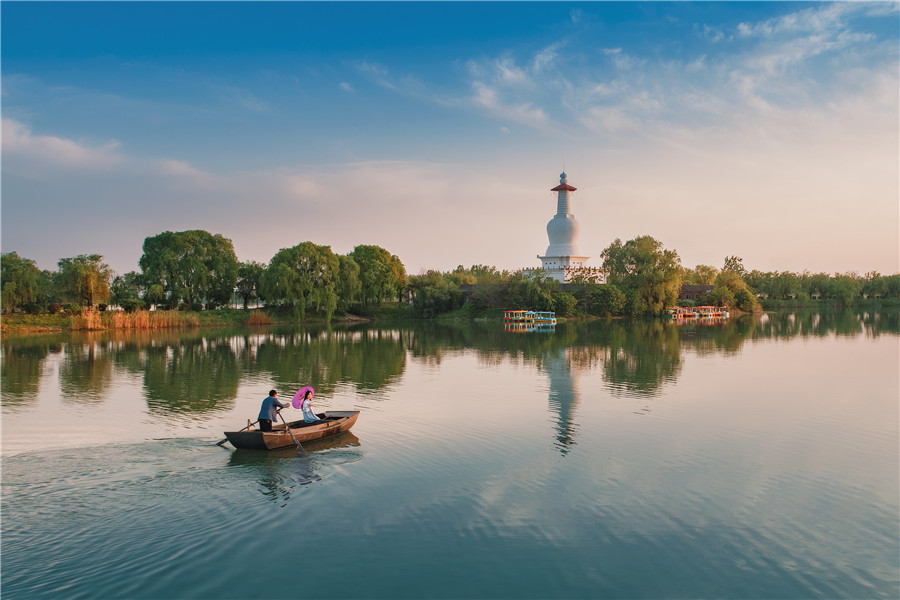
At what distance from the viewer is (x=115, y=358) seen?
92.3ft

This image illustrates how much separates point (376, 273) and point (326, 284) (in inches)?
304

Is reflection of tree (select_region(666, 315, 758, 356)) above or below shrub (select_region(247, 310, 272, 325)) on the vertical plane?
below

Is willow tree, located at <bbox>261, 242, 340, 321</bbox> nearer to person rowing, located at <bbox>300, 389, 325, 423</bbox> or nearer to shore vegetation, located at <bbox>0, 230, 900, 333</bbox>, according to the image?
shore vegetation, located at <bbox>0, 230, 900, 333</bbox>

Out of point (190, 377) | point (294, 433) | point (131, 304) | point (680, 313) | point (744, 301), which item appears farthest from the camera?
point (744, 301)

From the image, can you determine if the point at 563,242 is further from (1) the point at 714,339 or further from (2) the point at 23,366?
(2) the point at 23,366

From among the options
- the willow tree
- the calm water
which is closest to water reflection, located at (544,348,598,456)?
the calm water

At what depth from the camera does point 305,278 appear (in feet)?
176

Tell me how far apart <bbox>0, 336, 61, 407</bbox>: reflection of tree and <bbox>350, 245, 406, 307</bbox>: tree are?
29135 mm

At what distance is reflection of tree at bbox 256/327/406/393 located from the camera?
2147 centimetres

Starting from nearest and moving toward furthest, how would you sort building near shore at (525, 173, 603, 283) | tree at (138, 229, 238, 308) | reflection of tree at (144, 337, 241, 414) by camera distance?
reflection of tree at (144, 337, 241, 414)
tree at (138, 229, 238, 308)
building near shore at (525, 173, 603, 283)

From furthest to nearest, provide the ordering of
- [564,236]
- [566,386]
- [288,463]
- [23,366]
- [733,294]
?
[564,236] → [733,294] → [23,366] → [566,386] → [288,463]

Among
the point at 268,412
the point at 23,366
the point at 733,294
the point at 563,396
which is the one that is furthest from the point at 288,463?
the point at 733,294

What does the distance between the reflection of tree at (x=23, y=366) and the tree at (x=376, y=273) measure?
29.1m

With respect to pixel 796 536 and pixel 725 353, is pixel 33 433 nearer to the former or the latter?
pixel 796 536
